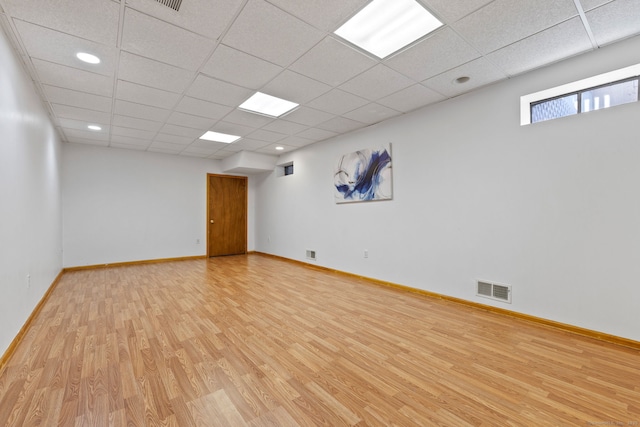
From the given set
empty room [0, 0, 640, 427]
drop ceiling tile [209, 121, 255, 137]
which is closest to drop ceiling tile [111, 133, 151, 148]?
empty room [0, 0, 640, 427]

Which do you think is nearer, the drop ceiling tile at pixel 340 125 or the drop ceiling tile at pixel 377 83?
the drop ceiling tile at pixel 377 83

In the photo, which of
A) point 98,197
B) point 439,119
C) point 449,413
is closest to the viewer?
point 449,413

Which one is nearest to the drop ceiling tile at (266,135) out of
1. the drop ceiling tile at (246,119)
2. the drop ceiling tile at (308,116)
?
the drop ceiling tile at (246,119)

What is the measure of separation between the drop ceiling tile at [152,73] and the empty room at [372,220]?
2 centimetres

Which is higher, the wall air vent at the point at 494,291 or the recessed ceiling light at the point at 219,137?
the recessed ceiling light at the point at 219,137

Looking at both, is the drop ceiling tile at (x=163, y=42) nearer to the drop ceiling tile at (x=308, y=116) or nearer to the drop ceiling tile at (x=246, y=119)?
the drop ceiling tile at (x=246, y=119)

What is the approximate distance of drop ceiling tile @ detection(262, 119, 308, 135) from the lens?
4528mm

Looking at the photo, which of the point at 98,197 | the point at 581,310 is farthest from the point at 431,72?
the point at 98,197

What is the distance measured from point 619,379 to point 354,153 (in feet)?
13.3

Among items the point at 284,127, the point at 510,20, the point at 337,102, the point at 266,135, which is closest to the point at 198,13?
the point at 337,102

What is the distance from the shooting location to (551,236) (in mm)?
2787

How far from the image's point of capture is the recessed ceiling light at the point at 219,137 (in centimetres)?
514

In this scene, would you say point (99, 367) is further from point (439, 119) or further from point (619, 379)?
point (439, 119)

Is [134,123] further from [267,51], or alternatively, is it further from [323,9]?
[323,9]
